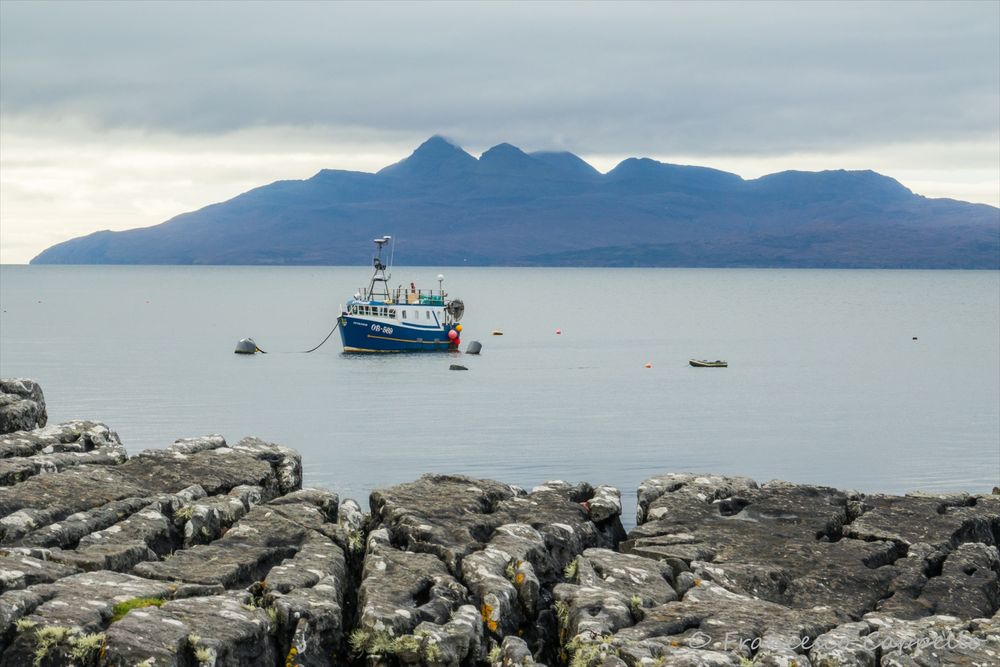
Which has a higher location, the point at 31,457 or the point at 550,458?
the point at 31,457

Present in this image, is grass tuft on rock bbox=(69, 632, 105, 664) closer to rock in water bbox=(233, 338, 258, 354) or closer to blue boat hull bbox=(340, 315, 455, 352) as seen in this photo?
blue boat hull bbox=(340, 315, 455, 352)

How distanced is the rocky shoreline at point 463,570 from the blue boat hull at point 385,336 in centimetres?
7071

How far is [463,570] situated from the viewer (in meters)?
19.4

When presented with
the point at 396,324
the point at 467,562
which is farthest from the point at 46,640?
the point at 396,324

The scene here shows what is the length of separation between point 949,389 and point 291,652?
7064 cm

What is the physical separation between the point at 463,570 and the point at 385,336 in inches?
3135

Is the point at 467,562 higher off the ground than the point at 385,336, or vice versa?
the point at 467,562

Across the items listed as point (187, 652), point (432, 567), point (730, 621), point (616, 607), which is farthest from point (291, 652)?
point (730, 621)

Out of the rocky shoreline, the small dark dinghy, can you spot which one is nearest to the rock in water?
the small dark dinghy

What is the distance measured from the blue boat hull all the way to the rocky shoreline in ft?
232

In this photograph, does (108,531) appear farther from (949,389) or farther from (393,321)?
(393,321)

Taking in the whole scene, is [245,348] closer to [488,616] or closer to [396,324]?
[396,324]

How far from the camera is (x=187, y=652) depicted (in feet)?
51.0

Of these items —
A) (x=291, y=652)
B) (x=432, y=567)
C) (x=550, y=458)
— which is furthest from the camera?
(x=550, y=458)
